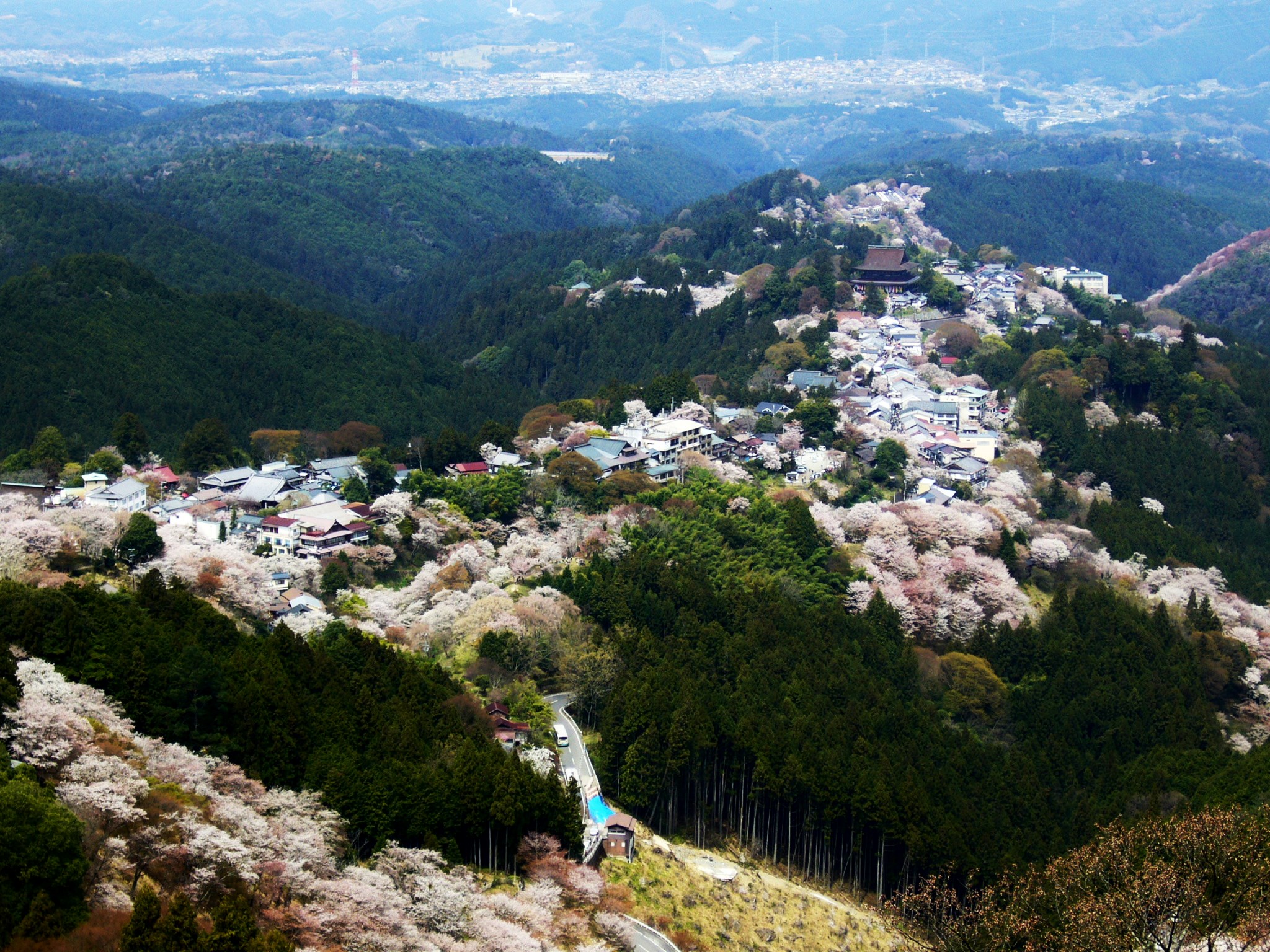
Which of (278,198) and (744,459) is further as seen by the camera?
(278,198)

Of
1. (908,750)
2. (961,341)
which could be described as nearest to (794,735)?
(908,750)

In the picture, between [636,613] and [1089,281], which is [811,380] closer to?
[636,613]

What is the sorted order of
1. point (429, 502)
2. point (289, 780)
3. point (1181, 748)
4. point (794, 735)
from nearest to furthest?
point (289, 780)
point (794, 735)
point (1181, 748)
point (429, 502)

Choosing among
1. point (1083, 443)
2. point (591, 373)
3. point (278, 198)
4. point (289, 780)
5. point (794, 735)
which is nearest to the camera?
point (289, 780)

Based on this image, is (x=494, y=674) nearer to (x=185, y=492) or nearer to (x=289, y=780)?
(x=289, y=780)

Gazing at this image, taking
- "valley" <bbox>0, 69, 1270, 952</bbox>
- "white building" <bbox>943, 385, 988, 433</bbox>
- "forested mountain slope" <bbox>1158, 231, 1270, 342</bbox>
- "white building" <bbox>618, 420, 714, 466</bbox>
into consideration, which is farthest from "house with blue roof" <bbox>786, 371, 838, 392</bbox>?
"forested mountain slope" <bbox>1158, 231, 1270, 342</bbox>

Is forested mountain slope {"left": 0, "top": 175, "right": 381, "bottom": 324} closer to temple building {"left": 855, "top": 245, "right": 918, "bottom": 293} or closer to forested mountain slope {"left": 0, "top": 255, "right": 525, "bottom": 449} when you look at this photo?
forested mountain slope {"left": 0, "top": 255, "right": 525, "bottom": 449}
